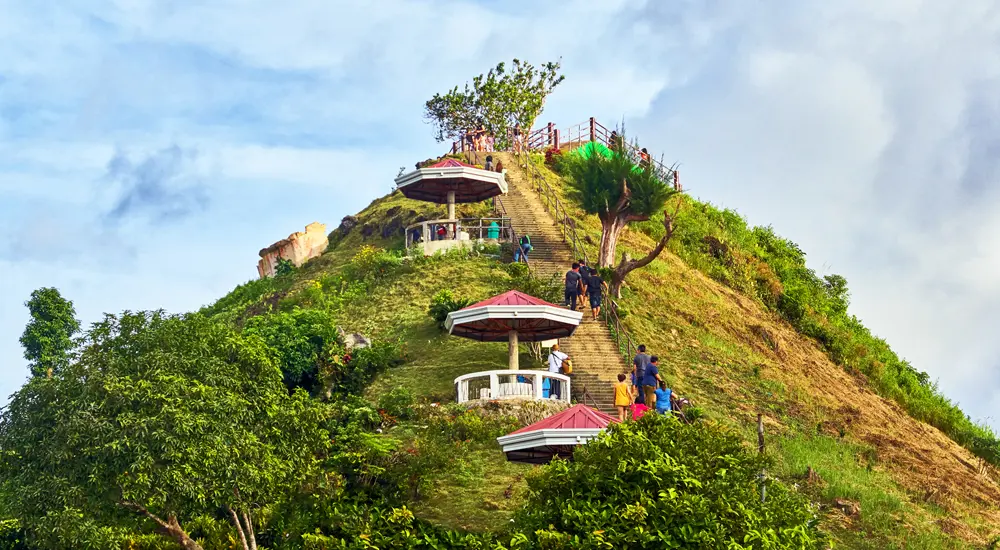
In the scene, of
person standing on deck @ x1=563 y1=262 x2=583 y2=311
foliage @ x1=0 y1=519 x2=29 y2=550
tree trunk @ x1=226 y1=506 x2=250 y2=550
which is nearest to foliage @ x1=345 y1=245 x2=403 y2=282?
person standing on deck @ x1=563 y1=262 x2=583 y2=311

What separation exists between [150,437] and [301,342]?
1589 cm

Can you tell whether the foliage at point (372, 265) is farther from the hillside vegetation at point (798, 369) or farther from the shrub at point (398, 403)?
the shrub at point (398, 403)

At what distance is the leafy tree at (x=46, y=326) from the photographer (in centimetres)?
5912

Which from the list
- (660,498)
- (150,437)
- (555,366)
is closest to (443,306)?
(555,366)

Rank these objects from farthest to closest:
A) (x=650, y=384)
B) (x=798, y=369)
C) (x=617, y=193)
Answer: (x=617, y=193) < (x=798, y=369) < (x=650, y=384)

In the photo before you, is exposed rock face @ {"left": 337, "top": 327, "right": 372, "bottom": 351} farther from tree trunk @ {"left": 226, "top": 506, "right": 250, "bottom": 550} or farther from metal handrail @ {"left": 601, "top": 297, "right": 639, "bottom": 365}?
tree trunk @ {"left": 226, "top": 506, "right": 250, "bottom": 550}

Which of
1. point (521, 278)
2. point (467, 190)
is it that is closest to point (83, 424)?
point (521, 278)

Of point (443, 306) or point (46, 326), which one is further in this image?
point (46, 326)

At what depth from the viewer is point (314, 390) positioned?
4609 cm

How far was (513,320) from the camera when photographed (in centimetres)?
4081

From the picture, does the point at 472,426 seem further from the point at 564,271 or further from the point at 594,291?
the point at 564,271

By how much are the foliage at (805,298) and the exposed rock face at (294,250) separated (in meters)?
14.7

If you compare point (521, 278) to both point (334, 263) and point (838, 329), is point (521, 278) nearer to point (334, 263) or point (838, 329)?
point (334, 263)

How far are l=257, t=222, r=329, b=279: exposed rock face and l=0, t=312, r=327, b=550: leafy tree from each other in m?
31.3
